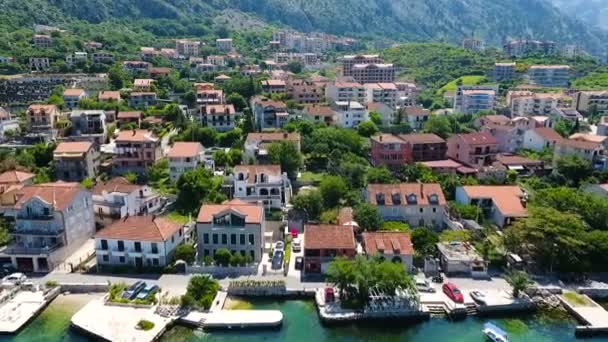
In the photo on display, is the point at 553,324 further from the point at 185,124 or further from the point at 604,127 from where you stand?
the point at 185,124

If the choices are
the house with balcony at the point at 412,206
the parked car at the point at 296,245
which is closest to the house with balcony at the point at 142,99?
the parked car at the point at 296,245

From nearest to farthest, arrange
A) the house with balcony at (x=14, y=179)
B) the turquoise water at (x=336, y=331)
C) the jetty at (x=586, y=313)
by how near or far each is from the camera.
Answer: the turquoise water at (x=336, y=331) → the jetty at (x=586, y=313) → the house with balcony at (x=14, y=179)

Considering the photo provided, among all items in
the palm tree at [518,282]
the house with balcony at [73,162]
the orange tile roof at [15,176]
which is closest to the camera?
the palm tree at [518,282]

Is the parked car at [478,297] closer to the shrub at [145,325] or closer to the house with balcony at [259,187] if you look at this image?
the house with balcony at [259,187]

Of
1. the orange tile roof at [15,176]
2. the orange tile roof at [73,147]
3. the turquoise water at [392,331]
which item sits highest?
the orange tile roof at [73,147]

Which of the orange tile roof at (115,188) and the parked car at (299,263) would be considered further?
the orange tile roof at (115,188)

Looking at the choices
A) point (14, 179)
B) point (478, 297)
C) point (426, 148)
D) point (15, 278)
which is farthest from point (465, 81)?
point (15, 278)

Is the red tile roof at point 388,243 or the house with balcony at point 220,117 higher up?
the house with balcony at point 220,117
